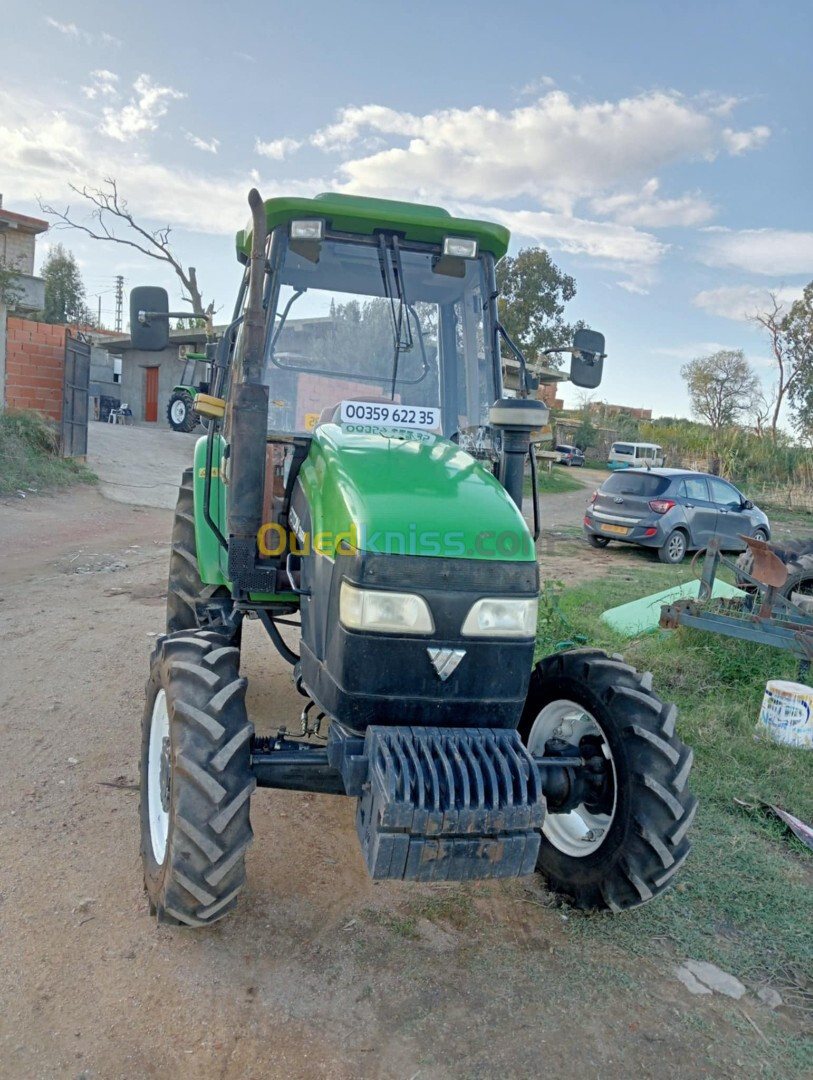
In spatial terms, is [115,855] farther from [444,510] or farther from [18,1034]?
[444,510]

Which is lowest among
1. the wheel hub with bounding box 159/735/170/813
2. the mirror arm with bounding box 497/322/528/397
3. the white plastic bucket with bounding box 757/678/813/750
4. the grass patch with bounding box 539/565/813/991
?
the grass patch with bounding box 539/565/813/991

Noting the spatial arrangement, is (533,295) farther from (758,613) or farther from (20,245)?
(758,613)

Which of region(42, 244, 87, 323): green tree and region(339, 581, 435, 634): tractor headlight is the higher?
region(42, 244, 87, 323): green tree

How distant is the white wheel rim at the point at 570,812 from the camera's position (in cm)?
326

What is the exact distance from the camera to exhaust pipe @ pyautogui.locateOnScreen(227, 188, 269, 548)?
307cm

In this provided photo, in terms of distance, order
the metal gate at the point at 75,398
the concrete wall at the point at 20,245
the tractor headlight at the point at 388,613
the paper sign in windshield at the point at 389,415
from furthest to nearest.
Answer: the concrete wall at the point at 20,245
the metal gate at the point at 75,398
the paper sign in windshield at the point at 389,415
the tractor headlight at the point at 388,613

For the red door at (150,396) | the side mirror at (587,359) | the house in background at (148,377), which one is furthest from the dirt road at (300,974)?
the red door at (150,396)

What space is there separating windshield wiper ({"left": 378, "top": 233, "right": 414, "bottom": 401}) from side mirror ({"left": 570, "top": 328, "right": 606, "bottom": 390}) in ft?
2.72

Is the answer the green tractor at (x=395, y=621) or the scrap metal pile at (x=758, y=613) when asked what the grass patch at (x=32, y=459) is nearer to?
the scrap metal pile at (x=758, y=613)

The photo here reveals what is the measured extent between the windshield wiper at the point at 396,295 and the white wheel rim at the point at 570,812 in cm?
160

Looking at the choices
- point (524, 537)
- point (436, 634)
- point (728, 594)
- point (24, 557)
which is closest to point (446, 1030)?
point (436, 634)

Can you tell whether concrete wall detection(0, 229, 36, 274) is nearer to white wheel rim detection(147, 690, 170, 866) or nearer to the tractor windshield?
the tractor windshield

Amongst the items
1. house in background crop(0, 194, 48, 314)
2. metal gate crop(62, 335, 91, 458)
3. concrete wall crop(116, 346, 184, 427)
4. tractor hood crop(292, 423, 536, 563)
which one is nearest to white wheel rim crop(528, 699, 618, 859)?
tractor hood crop(292, 423, 536, 563)

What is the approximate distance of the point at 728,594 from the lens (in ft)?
27.3
